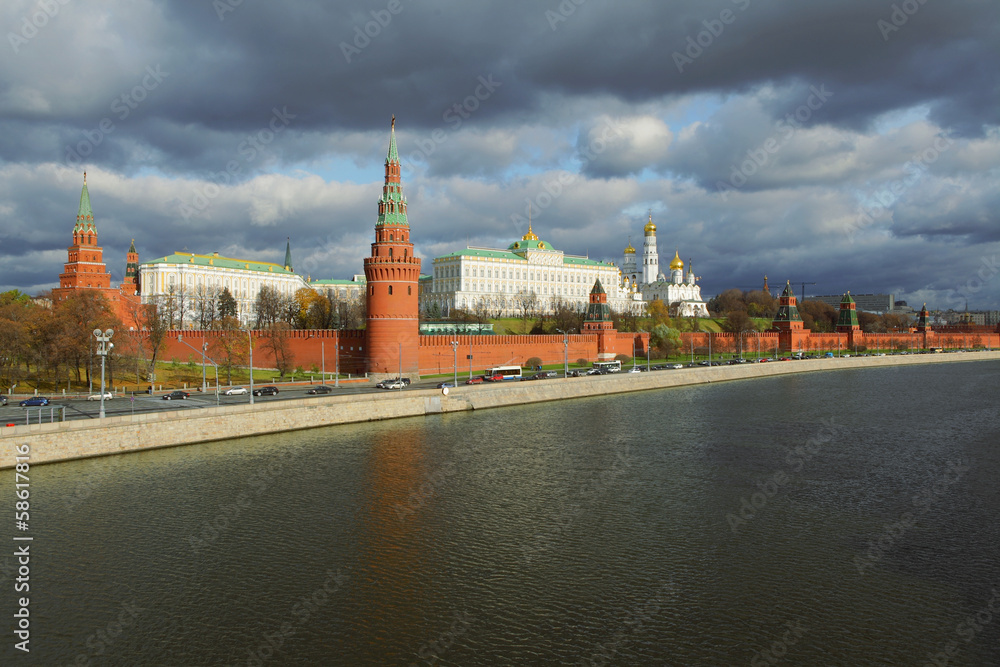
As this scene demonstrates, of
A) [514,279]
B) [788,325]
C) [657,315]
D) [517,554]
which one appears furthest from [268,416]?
[514,279]

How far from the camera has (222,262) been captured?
110312mm

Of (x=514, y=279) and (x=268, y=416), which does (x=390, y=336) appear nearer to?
(x=268, y=416)

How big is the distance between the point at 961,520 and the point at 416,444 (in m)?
19.3

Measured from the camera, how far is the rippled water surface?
1308cm

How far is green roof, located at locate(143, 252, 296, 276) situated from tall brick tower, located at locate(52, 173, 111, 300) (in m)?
44.5

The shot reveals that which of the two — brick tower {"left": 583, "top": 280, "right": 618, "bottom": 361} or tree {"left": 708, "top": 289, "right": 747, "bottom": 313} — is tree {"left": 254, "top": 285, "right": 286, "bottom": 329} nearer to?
brick tower {"left": 583, "top": 280, "right": 618, "bottom": 361}

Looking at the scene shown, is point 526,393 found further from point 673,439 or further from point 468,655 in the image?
point 468,655

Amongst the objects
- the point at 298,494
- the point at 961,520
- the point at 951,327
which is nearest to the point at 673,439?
the point at 961,520

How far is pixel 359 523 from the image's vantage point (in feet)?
64.1

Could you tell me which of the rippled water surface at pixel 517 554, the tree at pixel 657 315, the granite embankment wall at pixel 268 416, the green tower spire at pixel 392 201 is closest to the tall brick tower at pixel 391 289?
the green tower spire at pixel 392 201

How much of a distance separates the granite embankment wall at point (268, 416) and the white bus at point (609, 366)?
4.54 m

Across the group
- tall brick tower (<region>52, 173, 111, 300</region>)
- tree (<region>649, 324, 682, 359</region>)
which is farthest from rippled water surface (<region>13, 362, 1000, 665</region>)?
tree (<region>649, 324, 682, 359</region>)

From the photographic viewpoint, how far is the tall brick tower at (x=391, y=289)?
50094mm

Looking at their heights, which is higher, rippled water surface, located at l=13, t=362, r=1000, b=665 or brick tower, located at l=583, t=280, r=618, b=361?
brick tower, located at l=583, t=280, r=618, b=361
